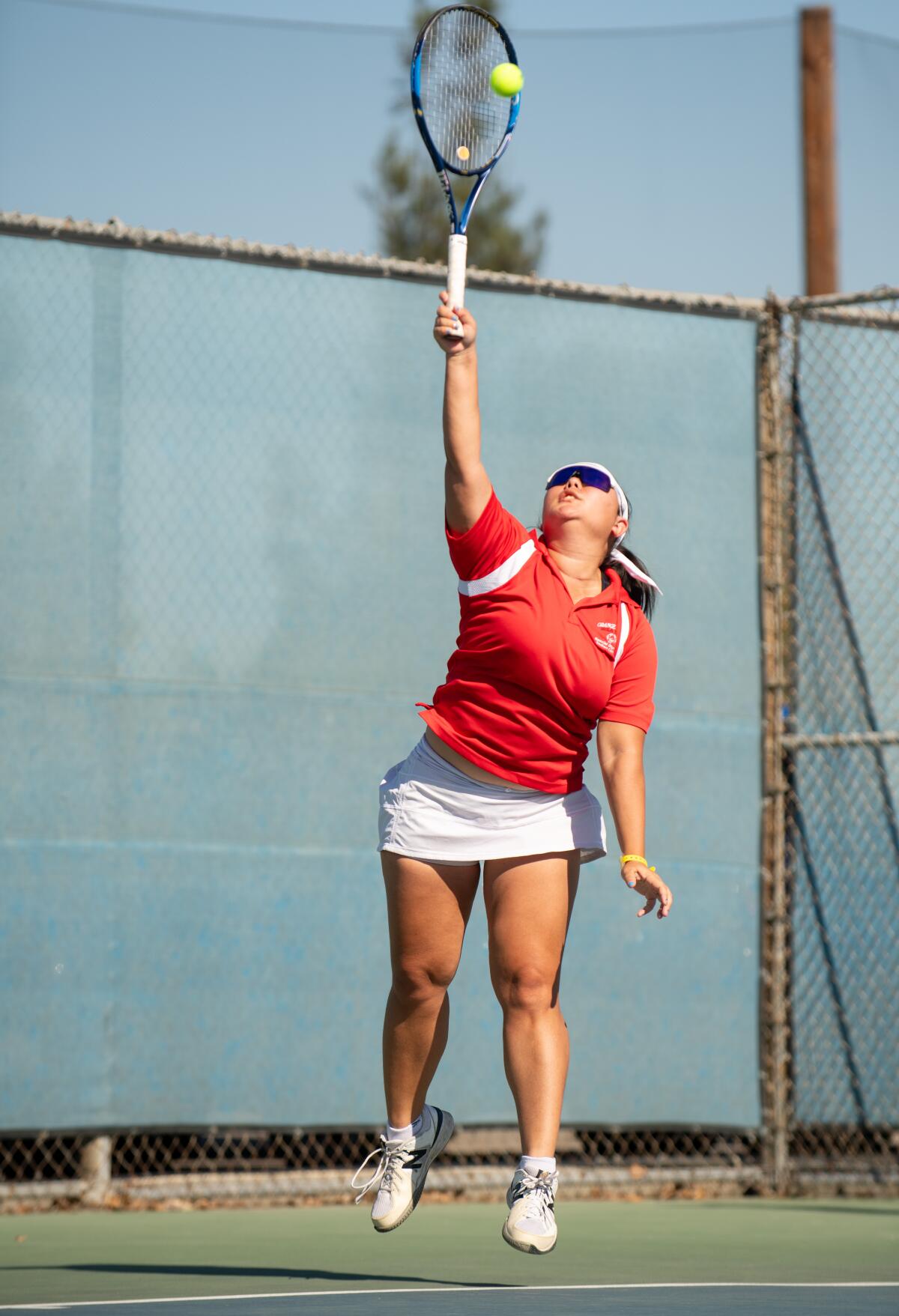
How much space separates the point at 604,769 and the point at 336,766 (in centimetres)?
229

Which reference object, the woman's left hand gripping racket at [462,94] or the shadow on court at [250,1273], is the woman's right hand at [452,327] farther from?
the shadow on court at [250,1273]

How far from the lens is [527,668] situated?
3.68 meters

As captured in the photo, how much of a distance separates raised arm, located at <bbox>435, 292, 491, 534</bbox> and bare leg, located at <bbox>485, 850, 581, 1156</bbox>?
75 centimetres

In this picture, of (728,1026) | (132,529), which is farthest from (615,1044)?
(132,529)

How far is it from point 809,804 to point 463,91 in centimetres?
306

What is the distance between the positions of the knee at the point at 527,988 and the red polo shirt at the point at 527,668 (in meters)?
0.37

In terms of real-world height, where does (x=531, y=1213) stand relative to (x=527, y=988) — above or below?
below

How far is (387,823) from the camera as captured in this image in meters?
3.81

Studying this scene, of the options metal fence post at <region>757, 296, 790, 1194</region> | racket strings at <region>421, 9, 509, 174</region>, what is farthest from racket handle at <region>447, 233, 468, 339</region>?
metal fence post at <region>757, 296, 790, 1194</region>

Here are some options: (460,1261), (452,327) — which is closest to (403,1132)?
(460,1261)

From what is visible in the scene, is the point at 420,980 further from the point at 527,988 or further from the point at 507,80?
the point at 507,80

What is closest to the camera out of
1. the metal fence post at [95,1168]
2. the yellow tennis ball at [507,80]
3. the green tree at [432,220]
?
the yellow tennis ball at [507,80]

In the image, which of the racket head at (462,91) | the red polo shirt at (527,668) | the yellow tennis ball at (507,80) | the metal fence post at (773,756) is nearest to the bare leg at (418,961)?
the red polo shirt at (527,668)

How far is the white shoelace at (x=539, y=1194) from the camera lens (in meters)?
3.53
